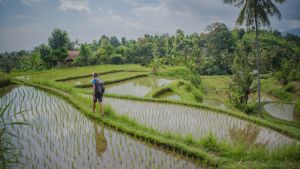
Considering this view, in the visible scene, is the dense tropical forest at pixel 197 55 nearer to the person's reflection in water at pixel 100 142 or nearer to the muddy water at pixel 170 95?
the muddy water at pixel 170 95

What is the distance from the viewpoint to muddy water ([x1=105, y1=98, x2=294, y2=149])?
6227mm

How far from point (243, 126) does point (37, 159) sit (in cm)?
623

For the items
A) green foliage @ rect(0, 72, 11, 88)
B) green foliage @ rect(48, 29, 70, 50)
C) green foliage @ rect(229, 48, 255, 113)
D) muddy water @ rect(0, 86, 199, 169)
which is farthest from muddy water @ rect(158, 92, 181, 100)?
green foliage @ rect(48, 29, 70, 50)

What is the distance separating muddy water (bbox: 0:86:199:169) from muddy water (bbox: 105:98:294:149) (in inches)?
61.1

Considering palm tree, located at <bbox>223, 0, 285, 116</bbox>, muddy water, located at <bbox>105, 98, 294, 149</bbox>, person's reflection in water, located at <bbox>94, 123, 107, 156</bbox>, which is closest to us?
person's reflection in water, located at <bbox>94, 123, 107, 156</bbox>

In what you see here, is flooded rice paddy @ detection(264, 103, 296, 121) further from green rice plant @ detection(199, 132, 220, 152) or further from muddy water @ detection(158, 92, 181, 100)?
green rice plant @ detection(199, 132, 220, 152)

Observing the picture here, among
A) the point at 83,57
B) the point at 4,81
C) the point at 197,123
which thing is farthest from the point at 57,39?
the point at 197,123

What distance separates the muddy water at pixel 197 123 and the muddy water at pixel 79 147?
1.55 meters

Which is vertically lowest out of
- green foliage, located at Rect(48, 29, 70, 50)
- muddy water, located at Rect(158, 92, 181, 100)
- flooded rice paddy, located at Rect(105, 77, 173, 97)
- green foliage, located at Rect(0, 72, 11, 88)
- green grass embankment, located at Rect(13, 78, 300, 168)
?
green grass embankment, located at Rect(13, 78, 300, 168)

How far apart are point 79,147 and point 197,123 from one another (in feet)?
13.3

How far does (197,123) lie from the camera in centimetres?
729

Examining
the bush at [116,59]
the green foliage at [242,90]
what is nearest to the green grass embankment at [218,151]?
the green foliage at [242,90]

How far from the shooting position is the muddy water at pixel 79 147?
14.7ft

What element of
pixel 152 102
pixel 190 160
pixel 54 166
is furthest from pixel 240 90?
pixel 54 166
